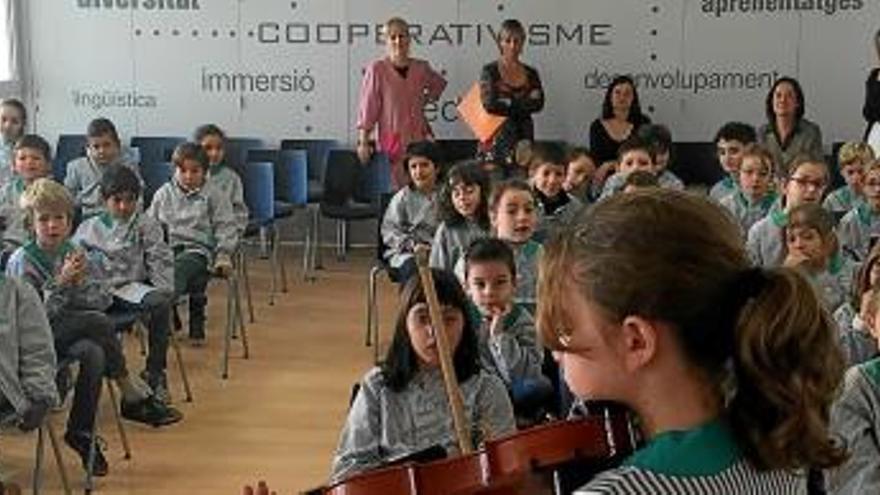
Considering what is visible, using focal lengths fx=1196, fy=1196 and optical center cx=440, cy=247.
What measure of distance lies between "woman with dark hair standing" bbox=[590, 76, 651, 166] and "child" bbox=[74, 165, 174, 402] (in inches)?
125

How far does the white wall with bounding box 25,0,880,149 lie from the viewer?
805 centimetres

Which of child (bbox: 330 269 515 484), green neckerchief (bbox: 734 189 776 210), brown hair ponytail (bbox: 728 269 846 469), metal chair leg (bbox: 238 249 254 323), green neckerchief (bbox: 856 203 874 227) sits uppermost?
brown hair ponytail (bbox: 728 269 846 469)

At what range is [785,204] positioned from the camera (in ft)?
18.1

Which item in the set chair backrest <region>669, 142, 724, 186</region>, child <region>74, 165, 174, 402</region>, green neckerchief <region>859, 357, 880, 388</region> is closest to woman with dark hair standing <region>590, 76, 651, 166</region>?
chair backrest <region>669, 142, 724, 186</region>

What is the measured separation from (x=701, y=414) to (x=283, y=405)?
433 cm

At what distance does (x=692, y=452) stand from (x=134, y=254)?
14.8ft

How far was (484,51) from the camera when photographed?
327 inches

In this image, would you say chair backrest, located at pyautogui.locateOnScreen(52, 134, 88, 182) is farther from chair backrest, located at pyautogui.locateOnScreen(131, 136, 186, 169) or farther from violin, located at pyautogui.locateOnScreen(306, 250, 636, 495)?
violin, located at pyautogui.locateOnScreen(306, 250, 636, 495)

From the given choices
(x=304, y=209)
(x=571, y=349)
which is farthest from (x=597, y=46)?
(x=571, y=349)

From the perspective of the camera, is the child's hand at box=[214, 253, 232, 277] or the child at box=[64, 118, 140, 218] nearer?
the child's hand at box=[214, 253, 232, 277]

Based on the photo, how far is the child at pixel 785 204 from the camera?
16.0 ft

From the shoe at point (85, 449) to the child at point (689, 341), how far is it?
3605mm

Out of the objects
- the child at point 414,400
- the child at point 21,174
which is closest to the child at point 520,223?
the child at point 414,400

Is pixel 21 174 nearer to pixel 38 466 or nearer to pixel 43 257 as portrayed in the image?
pixel 43 257
